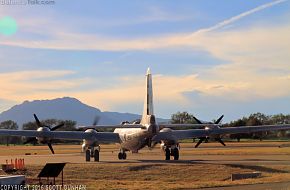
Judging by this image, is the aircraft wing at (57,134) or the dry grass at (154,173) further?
the aircraft wing at (57,134)

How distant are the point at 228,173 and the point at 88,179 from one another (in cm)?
1151

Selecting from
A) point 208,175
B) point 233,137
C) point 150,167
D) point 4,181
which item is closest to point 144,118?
point 150,167

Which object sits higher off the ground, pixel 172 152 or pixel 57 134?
pixel 57 134

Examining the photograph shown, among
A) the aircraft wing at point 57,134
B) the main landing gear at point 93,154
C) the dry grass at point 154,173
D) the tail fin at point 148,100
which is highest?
the tail fin at point 148,100

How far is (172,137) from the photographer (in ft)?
192

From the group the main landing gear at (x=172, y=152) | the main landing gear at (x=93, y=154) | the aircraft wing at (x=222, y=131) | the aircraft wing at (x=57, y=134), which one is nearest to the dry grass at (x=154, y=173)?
the main landing gear at (x=93, y=154)

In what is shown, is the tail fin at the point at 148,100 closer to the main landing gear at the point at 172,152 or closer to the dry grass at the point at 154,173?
the main landing gear at the point at 172,152

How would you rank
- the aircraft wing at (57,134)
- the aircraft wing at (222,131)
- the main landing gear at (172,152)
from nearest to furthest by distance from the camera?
the main landing gear at (172,152), the aircraft wing at (57,134), the aircraft wing at (222,131)

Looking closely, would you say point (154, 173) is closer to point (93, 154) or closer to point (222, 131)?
point (93, 154)

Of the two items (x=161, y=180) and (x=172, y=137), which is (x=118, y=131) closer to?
(x=172, y=137)

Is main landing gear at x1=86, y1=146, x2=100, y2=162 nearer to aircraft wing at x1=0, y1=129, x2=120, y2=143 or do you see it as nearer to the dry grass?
aircraft wing at x1=0, y1=129, x2=120, y2=143

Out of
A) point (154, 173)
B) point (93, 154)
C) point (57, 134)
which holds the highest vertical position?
point (57, 134)

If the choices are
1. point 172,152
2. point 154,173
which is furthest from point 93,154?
point 154,173

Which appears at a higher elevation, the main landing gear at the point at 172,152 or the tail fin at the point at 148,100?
the tail fin at the point at 148,100
